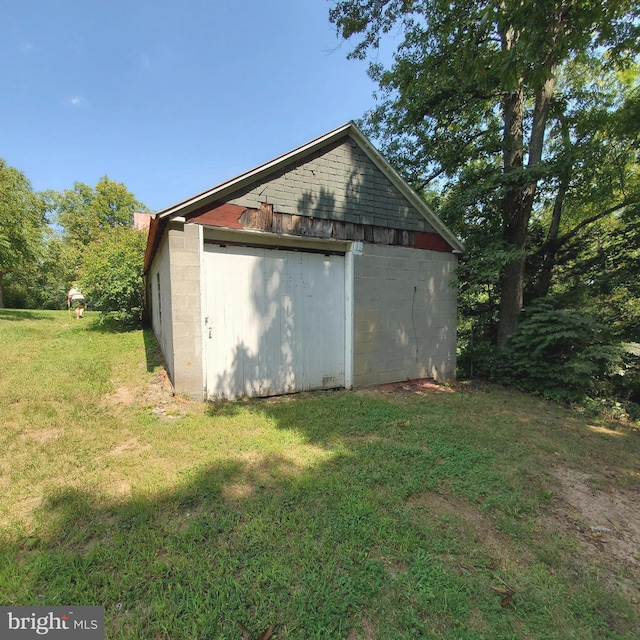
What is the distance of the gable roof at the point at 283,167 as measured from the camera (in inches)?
175

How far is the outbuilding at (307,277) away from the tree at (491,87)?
141 centimetres

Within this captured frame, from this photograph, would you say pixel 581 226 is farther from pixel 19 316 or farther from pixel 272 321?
pixel 19 316

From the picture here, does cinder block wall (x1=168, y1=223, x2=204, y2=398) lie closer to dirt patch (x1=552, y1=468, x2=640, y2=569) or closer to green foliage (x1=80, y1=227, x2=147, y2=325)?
dirt patch (x1=552, y1=468, x2=640, y2=569)

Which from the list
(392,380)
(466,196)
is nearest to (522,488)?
→ (392,380)

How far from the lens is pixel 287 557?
1.97 metres

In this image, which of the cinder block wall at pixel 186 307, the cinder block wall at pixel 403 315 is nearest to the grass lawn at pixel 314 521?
the cinder block wall at pixel 186 307

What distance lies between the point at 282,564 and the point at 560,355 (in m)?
6.71

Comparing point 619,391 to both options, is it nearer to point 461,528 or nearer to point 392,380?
point 392,380

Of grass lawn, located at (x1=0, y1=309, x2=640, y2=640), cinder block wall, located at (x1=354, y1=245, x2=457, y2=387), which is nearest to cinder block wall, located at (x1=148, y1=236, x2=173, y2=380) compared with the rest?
grass lawn, located at (x1=0, y1=309, x2=640, y2=640)

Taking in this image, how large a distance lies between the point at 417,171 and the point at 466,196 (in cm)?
266

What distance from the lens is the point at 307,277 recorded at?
5.56 meters

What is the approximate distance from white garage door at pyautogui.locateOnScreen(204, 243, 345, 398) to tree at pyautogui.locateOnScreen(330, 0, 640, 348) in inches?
141

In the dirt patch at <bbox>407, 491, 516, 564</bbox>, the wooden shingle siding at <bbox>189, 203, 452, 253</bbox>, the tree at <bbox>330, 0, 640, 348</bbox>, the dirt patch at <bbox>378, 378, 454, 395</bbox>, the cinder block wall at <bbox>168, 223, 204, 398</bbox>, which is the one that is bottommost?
the dirt patch at <bbox>378, 378, 454, 395</bbox>

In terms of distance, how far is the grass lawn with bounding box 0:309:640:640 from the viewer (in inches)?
65.0
